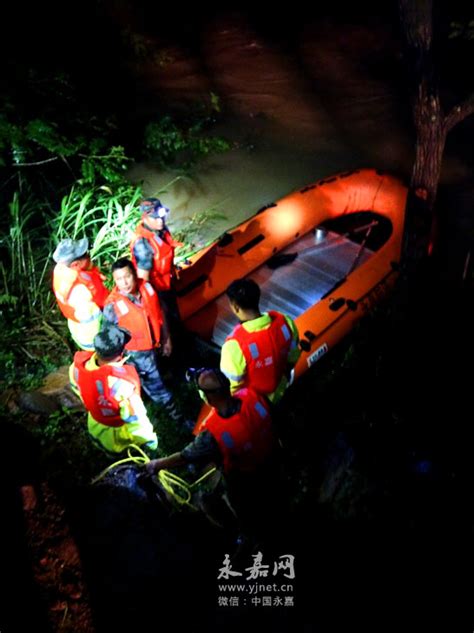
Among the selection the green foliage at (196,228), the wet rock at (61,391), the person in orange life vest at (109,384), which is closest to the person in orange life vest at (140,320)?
the person in orange life vest at (109,384)

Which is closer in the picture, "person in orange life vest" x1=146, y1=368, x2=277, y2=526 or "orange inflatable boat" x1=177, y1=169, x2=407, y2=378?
"person in orange life vest" x1=146, y1=368, x2=277, y2=526

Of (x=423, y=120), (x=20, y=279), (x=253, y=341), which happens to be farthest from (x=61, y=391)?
(x=423, y=120)

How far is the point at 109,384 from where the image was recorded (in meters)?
2.49

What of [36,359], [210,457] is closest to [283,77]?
[36,359]

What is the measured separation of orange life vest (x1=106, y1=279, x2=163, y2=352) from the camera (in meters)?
2.93

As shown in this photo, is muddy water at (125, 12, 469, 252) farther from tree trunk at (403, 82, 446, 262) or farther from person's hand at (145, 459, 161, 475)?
person's hand at (145, 459, 161, 475)

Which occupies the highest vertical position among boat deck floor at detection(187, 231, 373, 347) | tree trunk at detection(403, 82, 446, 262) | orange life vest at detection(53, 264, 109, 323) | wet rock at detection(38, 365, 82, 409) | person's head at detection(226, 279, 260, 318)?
tree trunk at detection(403, 82, 446, 262)

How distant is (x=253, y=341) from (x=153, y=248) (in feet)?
4.13

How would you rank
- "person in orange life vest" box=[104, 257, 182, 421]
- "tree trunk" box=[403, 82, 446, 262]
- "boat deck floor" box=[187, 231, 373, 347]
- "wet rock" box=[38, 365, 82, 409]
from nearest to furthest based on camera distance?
"tree trunk" box=[403, 82, 446, 262] → "person in orange life vest" box=[104, 257, 182, 421] → "wet rock" box=[38, 365, 82, 409] → "boat deck floor" box=[187, 231, 373, 347]

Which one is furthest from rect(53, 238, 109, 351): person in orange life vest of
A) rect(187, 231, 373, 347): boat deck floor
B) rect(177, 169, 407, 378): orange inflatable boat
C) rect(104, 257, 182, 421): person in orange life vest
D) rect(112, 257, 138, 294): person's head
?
rect(187, 231, 373, 347): boat deck floor

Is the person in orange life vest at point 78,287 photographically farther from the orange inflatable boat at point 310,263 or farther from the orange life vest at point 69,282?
the orange inflatable boat at point 310,263

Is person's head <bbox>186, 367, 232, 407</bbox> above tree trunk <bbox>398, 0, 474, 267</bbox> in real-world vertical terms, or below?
below

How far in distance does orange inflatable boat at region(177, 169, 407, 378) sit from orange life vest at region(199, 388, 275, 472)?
1325 mm

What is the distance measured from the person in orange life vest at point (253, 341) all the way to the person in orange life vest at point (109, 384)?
543 millimetres
